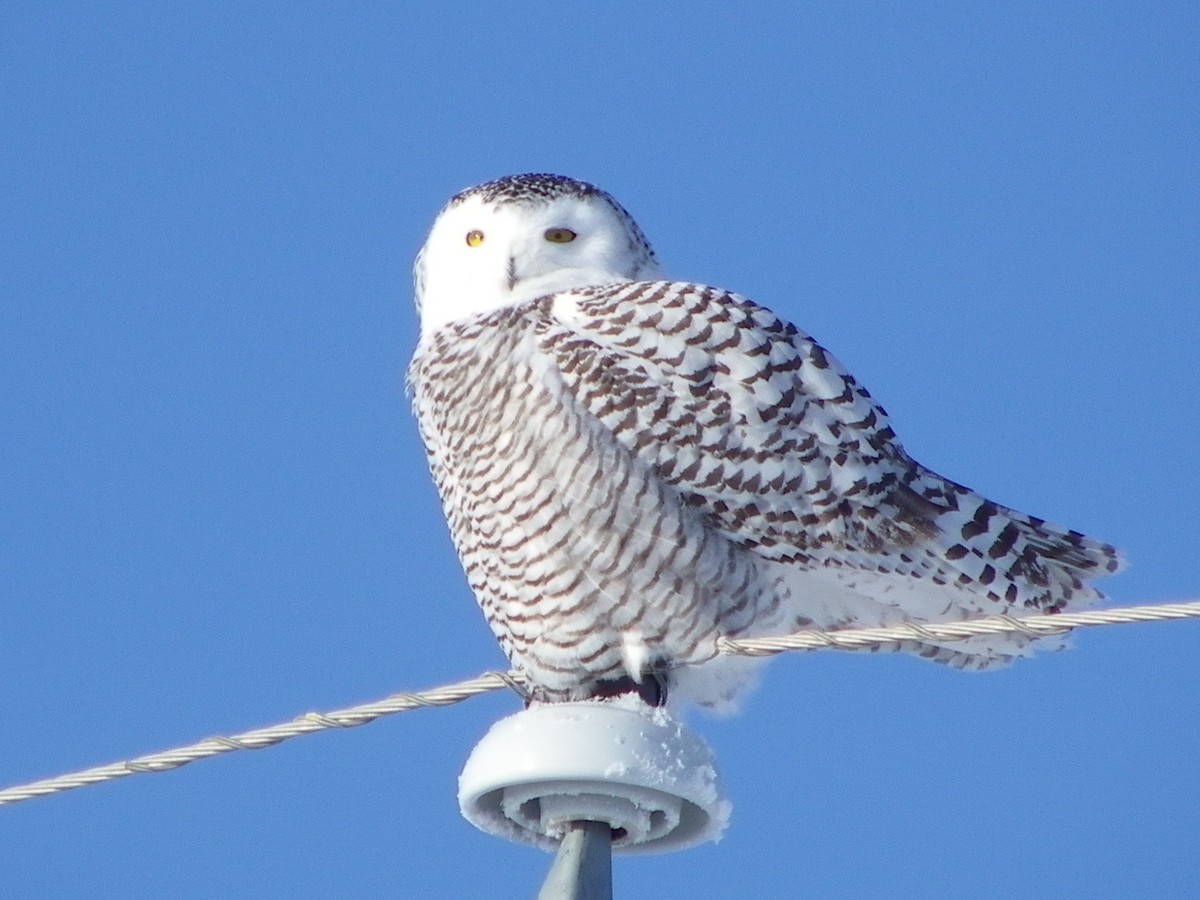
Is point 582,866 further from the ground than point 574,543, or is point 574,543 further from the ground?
point 574,543

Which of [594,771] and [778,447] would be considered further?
[778,447]

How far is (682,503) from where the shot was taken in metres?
5.71

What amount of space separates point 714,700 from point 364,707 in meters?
2.03

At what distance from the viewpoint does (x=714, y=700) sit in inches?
240

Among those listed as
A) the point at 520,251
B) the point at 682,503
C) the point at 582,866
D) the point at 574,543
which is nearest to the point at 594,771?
the point at 582,866

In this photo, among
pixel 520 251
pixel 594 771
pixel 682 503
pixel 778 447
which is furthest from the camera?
pixel 520 251

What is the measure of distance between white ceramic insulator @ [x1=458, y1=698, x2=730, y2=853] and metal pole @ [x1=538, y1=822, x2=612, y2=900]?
4 cm

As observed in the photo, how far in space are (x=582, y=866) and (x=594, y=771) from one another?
240mm

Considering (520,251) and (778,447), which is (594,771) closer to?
(778,447)

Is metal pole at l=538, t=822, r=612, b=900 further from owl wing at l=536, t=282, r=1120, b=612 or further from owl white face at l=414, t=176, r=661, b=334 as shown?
owl white face at l=414, t=176, r=661, b=334

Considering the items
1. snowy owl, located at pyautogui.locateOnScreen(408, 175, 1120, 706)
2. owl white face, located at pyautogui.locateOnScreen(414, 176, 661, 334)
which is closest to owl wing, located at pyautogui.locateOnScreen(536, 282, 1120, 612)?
snowy owl, located at pyautogui.locateOnScreen(408, 175, 1120, 706)

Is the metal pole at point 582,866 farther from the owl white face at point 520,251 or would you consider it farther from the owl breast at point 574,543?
the owl white face at point 520,251

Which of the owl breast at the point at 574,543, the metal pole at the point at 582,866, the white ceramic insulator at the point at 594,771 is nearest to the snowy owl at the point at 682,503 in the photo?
the owl breast at the point at 574,543

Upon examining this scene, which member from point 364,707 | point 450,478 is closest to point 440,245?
point 450,478
